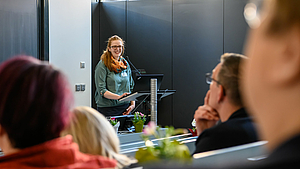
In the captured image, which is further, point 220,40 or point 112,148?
point 220,40

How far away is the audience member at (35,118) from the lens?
38.9 inches

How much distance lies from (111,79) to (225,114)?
281cm

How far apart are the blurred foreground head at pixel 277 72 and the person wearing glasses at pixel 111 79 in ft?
13.2

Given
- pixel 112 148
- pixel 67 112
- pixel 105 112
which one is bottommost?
pixel 105 112

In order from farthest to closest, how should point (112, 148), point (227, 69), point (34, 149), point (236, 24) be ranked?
point (236, 24) < point (227, 69) < point (112, 148) < point (34, 149)

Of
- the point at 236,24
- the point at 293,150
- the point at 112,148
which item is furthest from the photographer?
the point at 236,24

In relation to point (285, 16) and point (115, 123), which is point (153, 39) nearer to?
point (115, 123)

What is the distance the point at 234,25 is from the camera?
19.7 ft

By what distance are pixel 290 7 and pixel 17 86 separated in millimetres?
950

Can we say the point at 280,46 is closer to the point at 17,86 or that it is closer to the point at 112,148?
the point at 17,86

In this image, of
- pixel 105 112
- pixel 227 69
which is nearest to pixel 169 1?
pixel 105 112

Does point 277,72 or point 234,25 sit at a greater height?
point 234,25

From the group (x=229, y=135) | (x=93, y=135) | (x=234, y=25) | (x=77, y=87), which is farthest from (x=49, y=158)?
(x=234, y=25)

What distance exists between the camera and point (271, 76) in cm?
21
